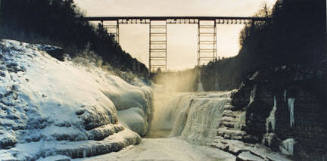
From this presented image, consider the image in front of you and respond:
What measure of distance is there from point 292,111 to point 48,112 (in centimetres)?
895

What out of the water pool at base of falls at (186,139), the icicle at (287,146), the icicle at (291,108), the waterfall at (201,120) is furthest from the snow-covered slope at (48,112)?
the icicle at (291,108)

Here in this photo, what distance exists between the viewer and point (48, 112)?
1268 centimetres

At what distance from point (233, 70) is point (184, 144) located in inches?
817

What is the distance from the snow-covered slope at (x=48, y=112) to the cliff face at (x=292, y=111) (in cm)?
572

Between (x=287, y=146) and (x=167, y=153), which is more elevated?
(x=287, y=146)

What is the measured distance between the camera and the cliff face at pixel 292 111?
12.0 m

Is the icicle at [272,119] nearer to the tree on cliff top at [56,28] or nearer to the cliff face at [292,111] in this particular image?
the cliff face at [292,111]

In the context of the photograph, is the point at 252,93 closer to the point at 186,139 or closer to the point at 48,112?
the point at 186,139

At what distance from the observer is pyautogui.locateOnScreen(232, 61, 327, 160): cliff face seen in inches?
471

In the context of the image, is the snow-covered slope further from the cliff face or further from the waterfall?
the cliff face

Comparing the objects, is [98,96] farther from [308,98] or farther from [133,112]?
[308,98]

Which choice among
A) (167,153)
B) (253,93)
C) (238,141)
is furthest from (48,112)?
(253,93)

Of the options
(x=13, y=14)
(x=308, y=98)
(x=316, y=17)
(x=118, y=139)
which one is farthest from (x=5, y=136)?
(x=13, y=14)

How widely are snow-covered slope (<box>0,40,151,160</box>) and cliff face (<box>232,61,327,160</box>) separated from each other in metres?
5.72
